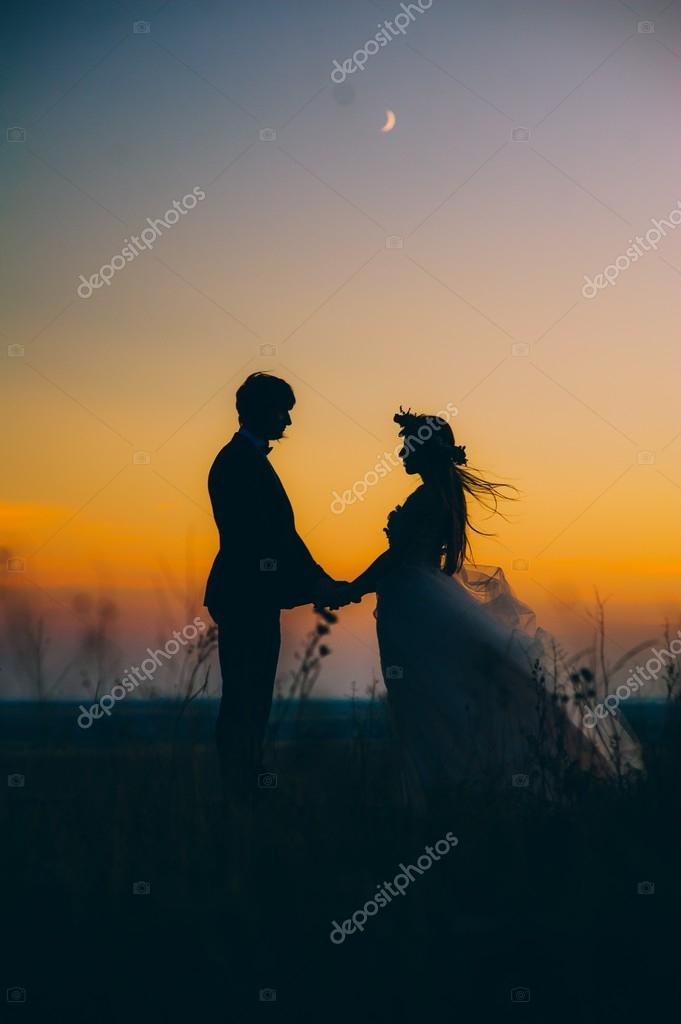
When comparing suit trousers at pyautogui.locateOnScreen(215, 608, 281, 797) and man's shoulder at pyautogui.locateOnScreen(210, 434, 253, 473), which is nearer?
suit trousers at pyautogui.locateOnScreen(215, 608, 281, 797)

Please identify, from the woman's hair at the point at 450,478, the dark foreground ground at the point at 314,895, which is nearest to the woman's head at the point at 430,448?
the woman's hair at the point at 450,478

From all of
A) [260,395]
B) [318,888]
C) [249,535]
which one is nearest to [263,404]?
[260,395]

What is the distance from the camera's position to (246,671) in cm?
446

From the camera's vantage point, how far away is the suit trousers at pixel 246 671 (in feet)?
14.6

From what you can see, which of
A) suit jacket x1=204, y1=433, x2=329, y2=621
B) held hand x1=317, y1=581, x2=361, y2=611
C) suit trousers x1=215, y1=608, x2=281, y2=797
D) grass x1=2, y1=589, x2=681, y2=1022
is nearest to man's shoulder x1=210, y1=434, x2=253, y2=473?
suit jacket x1=204, y1=433, x2=329, y2=621

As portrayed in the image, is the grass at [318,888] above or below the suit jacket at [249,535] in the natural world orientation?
below

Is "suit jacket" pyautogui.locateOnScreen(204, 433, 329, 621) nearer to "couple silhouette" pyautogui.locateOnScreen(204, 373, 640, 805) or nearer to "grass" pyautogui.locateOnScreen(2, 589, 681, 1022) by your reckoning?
"couple silhouette" pyautogui.locateOnScreen(204, 373, 640, 805)

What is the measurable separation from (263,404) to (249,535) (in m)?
0.60

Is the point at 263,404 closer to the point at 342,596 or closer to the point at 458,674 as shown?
the point at 342,596

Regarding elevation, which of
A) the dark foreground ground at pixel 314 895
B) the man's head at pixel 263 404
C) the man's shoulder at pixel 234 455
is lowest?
the dark foreground ground at pixel 314 895

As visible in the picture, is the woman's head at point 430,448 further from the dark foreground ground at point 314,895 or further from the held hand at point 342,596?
the dark foreground ground at point 314,895

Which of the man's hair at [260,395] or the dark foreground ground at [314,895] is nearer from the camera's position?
the dark foreground ground at [314,895]

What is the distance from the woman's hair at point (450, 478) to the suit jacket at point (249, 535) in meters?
0.69

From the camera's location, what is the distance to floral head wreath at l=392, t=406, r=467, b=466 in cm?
521
